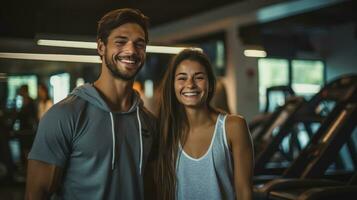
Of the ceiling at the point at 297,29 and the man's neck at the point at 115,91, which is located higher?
the ceiling at the point at 297,29

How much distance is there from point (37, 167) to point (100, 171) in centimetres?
20

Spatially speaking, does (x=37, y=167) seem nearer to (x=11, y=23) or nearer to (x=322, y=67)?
(x=11, y=23)

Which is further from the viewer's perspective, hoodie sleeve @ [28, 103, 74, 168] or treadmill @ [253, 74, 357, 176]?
treadmill @ [253, 74, 357, 176]

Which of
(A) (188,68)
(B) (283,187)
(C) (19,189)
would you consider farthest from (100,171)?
(C) (19,189)

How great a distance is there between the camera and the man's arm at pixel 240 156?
1.84 m

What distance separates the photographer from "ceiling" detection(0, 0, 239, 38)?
239 inches

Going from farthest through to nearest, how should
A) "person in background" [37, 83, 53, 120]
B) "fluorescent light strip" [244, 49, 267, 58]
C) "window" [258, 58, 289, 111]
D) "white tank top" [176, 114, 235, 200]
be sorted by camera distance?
1. "window" [258, 58, 289, 111]
2. "fluorescent light strip" [244, 49, 267, 58]
3. "person in background" [37, 83, 53, 120]
4. "white tank top" [176, 114, 235, 200]

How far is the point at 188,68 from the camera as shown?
195cm

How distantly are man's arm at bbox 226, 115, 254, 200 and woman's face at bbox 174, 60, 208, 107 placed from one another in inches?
6.4

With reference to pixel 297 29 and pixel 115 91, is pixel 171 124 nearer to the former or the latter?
pixel 115 91

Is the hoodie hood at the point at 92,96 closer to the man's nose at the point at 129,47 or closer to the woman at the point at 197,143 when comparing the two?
the man's nose at the point at 129,47

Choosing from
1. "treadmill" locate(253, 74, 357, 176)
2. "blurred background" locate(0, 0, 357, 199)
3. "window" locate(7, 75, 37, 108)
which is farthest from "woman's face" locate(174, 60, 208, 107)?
"window" locate(7, 75, 37, 108)

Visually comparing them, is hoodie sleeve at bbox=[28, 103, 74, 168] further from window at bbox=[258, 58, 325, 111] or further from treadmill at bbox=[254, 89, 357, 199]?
window at bbox=[258, 58, 325, 111]

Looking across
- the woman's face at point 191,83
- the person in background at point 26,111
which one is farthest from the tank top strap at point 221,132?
the person in background at point 26,111
